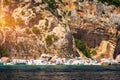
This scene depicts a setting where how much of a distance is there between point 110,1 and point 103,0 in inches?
17.2

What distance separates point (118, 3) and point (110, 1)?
82cm

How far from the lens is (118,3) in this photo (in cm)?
2311

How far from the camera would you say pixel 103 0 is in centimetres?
2242

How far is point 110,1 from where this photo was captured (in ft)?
73.9

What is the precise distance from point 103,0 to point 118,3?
3.96 ft
